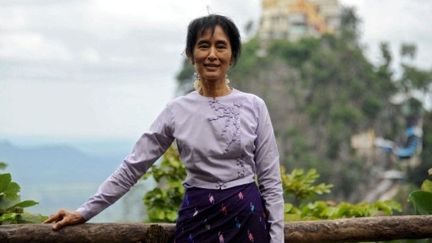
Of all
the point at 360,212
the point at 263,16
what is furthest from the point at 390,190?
the point at 360,212

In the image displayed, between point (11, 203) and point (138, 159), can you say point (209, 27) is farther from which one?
point (11, 203)

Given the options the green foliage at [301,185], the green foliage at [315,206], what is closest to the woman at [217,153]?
the green foliage at [315,206]

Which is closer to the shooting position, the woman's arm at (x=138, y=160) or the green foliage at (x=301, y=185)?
the woman's arm at (x=138, y=160)

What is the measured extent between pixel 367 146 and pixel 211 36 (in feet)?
126

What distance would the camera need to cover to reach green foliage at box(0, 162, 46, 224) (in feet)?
8.21

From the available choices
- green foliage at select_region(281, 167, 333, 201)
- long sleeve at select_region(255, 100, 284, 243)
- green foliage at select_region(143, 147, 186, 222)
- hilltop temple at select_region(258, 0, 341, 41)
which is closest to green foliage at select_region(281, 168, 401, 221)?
green foliage at select_region(281, 167, 333, 201)

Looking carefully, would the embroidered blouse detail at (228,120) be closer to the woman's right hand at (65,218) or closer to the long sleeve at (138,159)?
the long sleeve at (138,159)

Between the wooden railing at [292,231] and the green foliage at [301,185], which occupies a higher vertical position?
the wooden railing at [292,231]

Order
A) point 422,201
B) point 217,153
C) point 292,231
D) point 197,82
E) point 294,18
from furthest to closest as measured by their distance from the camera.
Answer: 1. point 294,18
2. point 422,201
3. point 292,231
4. point 197,82
5. point 217,153

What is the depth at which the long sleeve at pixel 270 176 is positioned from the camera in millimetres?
2123

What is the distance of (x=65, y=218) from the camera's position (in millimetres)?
2268

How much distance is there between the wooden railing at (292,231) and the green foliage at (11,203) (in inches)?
8.7

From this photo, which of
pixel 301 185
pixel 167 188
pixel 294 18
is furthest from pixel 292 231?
pixel 294 18

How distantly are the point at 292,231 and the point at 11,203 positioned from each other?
816mm
